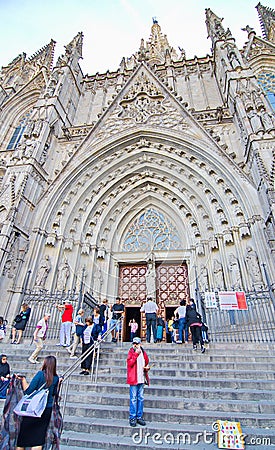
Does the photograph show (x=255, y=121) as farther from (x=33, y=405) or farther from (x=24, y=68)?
(x=24, y=68)

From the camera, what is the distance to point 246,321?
25.2ft

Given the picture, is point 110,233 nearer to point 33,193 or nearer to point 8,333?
point 33,193

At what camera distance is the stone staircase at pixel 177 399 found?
299 cm

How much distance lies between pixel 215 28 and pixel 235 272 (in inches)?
682

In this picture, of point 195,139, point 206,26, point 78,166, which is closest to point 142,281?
point 78,166

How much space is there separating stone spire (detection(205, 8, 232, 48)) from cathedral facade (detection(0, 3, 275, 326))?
323 mm

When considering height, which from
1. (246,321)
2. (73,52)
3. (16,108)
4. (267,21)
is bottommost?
(246,321)

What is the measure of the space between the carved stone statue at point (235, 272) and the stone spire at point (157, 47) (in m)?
19.0

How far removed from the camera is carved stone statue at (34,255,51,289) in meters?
9.28

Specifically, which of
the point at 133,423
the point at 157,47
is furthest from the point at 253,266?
the point at 157,47

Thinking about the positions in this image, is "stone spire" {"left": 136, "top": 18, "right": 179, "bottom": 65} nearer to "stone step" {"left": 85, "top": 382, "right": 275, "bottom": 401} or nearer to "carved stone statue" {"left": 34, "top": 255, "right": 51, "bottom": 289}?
"carved stone statue" {"left": 34, "top": 255, "right": 51, "bottom": 289}

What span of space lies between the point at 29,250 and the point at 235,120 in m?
11.0

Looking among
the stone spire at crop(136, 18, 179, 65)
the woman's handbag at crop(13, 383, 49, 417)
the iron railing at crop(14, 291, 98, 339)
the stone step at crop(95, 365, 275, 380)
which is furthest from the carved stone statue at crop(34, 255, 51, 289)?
the stone spire at crop(136, 18, 179, 65)

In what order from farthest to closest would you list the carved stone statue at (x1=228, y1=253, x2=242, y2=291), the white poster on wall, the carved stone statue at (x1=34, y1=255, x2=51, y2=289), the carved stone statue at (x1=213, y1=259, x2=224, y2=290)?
the carved stone statue at (x1=34, y1=255, x2=51, y2=289)
the carved stone statue at (x1=213, y1=259, x2=224, y2=290)
the carved stone statue at (x1=228, y1=253, x2=242, y2=291)
the white poster on wall
